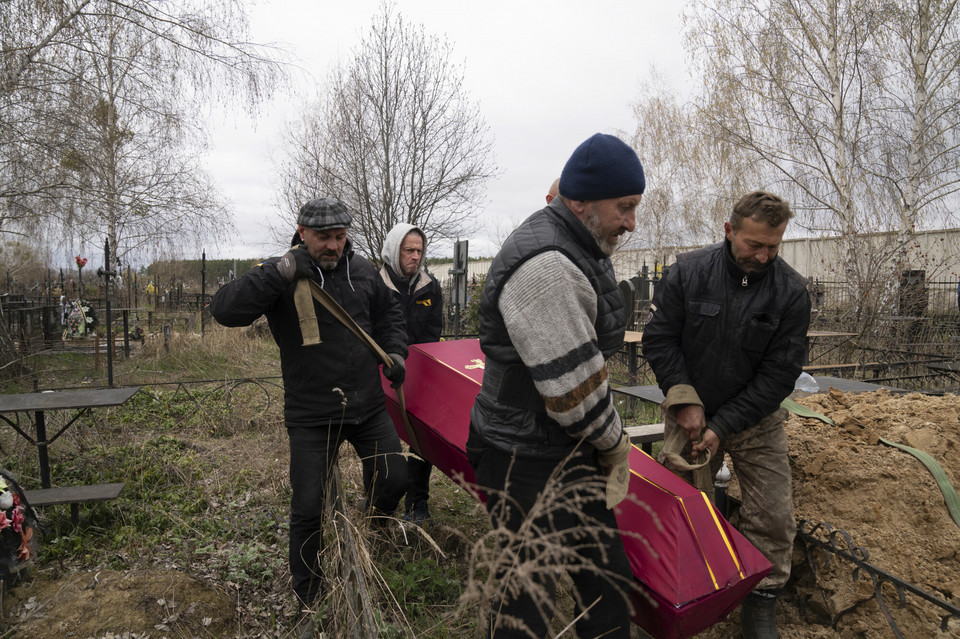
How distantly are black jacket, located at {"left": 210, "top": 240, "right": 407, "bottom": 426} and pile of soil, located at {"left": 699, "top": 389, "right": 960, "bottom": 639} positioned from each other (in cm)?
205

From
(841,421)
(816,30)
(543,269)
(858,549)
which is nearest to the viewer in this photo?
(543,269)

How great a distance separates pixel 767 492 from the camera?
2551 mm

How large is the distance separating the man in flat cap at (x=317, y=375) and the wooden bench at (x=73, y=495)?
6.50 ft

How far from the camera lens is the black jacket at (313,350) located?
265 centimetres

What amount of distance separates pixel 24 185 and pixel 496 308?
335 inches

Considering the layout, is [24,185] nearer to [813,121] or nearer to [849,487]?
[849,487]

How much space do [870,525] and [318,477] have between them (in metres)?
2.61

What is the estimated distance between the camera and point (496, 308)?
1.83 metres

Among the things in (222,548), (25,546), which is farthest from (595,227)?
(25,546)

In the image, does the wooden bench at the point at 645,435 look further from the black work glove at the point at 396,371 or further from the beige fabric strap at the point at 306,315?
the beige fabric strap at the point at 306,315

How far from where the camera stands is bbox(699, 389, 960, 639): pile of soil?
2436mm

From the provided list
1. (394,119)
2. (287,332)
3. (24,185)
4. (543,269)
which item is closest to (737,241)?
(543,269)

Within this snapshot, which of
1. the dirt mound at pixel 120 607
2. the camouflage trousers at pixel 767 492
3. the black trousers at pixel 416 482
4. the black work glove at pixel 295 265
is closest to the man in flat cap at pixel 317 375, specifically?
the black work glove at pixel 295 265

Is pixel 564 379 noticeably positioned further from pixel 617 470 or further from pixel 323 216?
pixel 323 216
